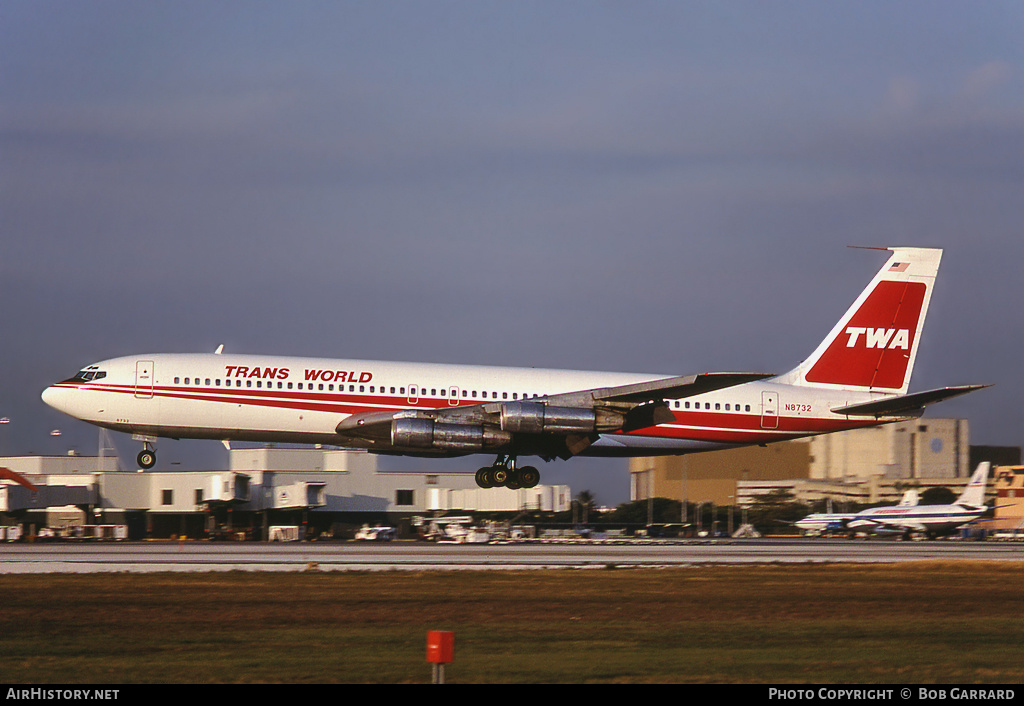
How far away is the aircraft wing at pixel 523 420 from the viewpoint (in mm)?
41094

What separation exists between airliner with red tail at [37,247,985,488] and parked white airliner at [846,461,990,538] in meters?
37.7

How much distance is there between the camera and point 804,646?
20.6 metres

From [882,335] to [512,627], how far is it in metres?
29.0

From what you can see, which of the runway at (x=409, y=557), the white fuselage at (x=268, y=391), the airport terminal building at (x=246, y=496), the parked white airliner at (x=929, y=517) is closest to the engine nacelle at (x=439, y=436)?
the white fuselage at (x=268, y=391)

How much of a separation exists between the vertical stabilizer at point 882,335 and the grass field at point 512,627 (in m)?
12.4

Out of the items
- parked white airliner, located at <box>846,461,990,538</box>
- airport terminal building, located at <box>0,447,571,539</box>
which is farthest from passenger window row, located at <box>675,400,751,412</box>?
parked white airliner, located at <box>846,461,990,538</box>

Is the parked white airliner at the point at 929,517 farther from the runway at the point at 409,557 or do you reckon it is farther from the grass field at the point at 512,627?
the grass field at the point at 512,627

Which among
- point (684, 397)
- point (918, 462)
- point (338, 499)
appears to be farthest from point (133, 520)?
point (918, 462)

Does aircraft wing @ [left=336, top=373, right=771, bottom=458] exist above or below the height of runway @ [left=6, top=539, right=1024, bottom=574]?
above

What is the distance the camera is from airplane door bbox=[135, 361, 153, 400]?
41.7m

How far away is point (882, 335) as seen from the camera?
47.2 metres

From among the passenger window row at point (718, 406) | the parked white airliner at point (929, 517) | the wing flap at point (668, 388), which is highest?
the wing flap at point (668, 388)

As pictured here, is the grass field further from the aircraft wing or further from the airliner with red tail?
the airliner with red tail

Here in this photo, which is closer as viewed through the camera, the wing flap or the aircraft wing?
the wing flap
